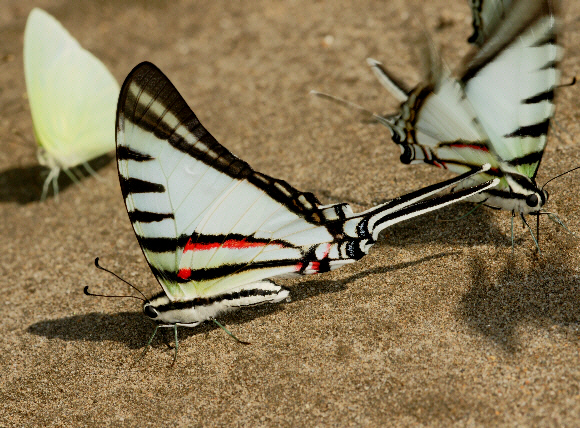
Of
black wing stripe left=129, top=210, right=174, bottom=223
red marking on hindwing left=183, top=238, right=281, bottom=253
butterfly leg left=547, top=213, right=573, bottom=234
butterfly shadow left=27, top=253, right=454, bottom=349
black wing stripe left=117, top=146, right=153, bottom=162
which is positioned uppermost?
black wing stripe left=117, top=146, right=153, bottom=162

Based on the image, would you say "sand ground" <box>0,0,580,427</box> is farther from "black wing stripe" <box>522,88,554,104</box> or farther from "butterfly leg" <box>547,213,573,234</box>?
"black wing stripe" <box>522,88,554,104</box>

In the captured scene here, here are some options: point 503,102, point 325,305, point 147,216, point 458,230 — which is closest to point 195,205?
point 147,216

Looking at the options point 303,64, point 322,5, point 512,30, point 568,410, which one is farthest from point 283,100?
point 568,410

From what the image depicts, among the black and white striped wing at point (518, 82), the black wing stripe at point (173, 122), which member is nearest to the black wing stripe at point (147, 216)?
the black wing stripe at point (173, 122)

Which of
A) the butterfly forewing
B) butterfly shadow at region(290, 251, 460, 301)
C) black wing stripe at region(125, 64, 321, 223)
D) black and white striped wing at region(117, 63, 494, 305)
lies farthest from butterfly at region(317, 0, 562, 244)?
black wing stripe at region(125, 64, 321, 223)

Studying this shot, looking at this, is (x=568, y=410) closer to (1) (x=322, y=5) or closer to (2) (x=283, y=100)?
(2) (x=283, y=100)
